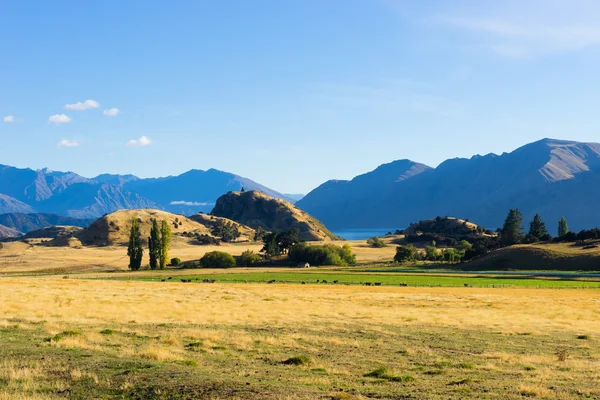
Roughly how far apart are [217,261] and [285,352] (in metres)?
128

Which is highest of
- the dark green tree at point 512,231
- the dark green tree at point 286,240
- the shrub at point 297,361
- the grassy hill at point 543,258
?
the dark green tree at point 512,231

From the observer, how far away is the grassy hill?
12900cm

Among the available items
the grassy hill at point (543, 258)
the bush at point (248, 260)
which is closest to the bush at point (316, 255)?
the bush at point (248, 260)

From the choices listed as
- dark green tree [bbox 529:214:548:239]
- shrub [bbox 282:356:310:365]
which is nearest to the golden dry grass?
shrub [bbox 282:356:310:365]

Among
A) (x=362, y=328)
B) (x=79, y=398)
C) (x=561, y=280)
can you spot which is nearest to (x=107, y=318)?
(x=362, y=328)

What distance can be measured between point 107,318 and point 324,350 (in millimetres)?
17095

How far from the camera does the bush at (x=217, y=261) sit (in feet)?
497

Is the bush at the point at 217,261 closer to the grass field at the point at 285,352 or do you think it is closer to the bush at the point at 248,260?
the bush at the point at 248,260

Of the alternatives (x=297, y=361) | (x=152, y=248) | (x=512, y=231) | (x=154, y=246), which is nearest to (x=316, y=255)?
(x=154, y=246)

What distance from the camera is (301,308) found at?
1999 inches

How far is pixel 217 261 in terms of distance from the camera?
152500 millimetres

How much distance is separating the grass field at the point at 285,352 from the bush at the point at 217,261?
3943 inches

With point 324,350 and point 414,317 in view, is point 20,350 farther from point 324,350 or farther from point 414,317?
point 414,317

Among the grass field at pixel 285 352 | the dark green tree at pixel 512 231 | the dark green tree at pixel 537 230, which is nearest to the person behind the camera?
the grass field at pixel 285 352
